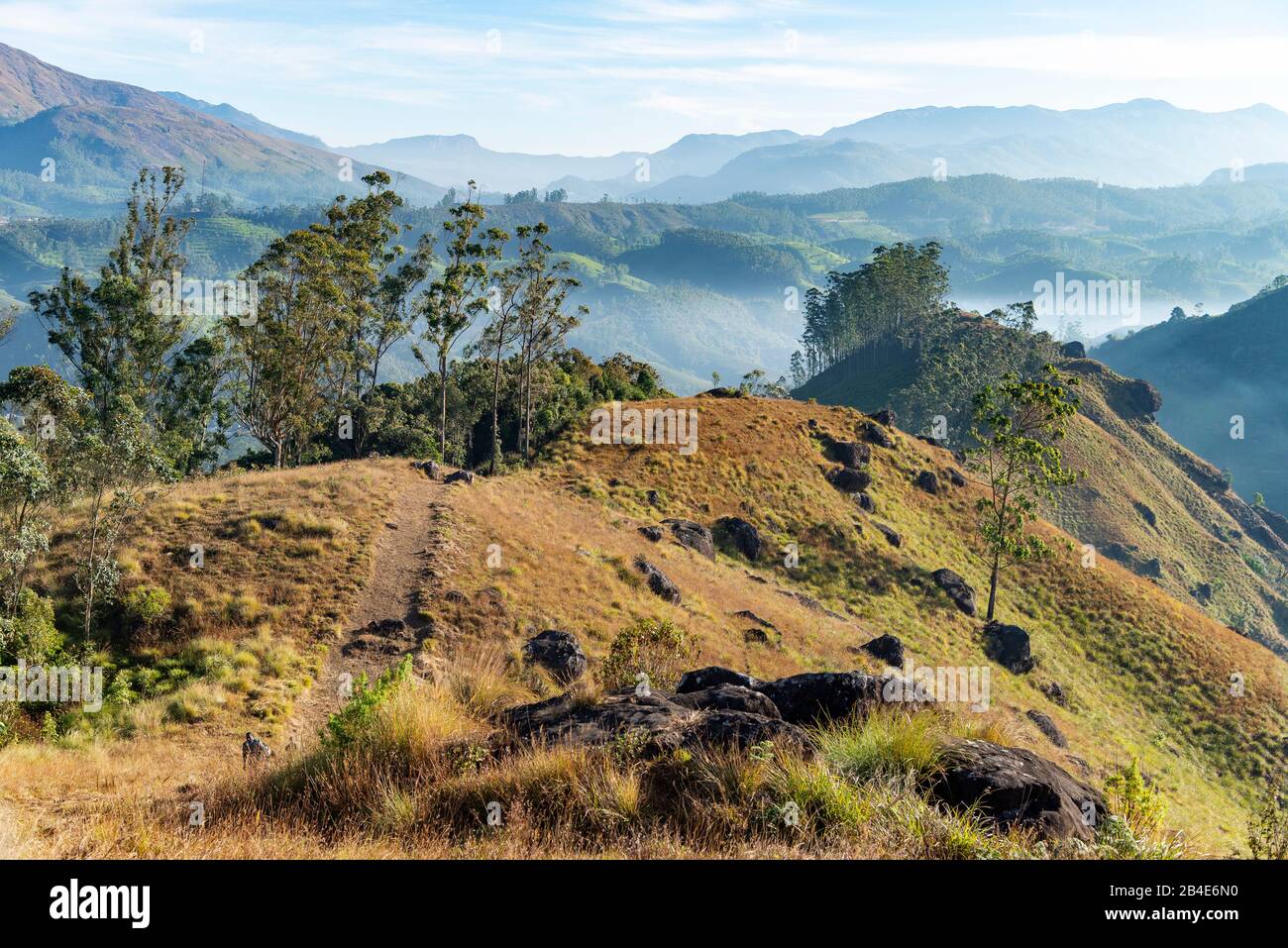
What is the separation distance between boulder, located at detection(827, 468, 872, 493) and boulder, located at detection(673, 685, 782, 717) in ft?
191

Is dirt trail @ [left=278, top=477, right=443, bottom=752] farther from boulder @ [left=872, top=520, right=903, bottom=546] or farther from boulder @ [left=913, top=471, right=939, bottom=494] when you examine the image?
boulder @ [left=913, top=471, right=939, bottom=494]

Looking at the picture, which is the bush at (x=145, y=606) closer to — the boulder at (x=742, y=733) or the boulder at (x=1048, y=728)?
the boulder at (x=742, y=733)

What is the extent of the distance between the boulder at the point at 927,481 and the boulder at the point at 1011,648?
22.4 meters

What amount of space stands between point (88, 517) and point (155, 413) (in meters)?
29.8

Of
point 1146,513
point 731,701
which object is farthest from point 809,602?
point 1146,513

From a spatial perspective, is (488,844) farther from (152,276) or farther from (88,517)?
(152,276)

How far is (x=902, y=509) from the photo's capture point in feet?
225

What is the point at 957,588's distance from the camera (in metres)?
57.2

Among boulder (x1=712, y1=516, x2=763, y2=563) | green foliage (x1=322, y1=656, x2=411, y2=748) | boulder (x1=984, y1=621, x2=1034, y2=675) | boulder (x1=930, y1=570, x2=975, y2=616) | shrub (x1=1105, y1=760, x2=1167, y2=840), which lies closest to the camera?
shrub (x1=1105, y1=760, x2=1167, y2=840)

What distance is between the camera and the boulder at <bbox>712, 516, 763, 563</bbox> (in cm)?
5478

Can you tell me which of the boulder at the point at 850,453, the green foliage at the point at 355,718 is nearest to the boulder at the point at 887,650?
the boulder at the point at 850,453

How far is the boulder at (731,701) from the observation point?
1041 cm

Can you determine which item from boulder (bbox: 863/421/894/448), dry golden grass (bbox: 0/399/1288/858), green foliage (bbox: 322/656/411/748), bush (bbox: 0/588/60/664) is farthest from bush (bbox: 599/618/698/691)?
boulder (bbox: 863/421/894/448)
